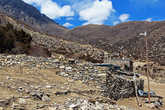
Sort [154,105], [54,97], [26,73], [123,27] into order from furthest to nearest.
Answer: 1. [123,27]
2. [154,105]
3. [26,73]
4. [54,97]

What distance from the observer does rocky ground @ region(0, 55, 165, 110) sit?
5637mm

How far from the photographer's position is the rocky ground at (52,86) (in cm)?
564

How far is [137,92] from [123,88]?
1.93 m

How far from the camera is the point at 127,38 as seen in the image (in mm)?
104062

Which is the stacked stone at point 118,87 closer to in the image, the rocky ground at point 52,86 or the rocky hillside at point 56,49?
the rocky ground at point 52,86

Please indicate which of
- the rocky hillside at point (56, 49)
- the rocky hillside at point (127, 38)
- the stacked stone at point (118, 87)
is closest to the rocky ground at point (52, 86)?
the stacked stone at point (118, 87)

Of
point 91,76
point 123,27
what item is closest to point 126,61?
point 91,76

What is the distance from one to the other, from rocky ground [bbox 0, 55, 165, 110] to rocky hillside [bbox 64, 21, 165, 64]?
40.0m

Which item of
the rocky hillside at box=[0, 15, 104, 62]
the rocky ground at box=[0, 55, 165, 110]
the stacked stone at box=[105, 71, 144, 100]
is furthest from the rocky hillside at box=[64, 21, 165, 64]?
the rocky ground at box=[0, 55, 165, 110]

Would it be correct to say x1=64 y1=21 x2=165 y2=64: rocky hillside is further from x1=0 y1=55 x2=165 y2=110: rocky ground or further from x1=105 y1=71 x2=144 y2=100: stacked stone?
x1=0 y1=55 x2=165 y2=110: rocky ground

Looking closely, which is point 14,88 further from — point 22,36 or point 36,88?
point 22,36

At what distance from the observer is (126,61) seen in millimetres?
32812

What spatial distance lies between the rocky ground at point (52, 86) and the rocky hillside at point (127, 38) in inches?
1575

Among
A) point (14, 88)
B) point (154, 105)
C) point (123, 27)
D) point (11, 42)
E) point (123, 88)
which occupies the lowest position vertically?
point (154, 105)
